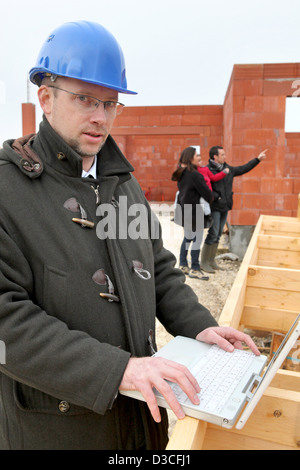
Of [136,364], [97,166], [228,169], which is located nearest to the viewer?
[136,364]

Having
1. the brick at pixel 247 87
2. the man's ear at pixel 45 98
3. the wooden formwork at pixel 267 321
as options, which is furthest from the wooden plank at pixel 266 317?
the brick at pixel 247 87

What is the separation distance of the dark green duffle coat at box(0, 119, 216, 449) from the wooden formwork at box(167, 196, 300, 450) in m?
0.22

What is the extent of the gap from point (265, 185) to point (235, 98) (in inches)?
67.6

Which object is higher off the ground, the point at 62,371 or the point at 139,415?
the point at 62,371

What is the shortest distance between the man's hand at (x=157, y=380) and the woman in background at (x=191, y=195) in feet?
15.7

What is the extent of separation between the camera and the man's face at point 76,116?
1.26 meters

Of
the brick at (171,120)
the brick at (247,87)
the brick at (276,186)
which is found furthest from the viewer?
the brick at (171,120)

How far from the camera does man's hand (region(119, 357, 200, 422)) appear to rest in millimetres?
1001

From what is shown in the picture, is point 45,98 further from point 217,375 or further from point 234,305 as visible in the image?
point 234,305

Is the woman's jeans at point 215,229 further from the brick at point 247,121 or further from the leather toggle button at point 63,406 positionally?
the leather toggle button at point 63,406

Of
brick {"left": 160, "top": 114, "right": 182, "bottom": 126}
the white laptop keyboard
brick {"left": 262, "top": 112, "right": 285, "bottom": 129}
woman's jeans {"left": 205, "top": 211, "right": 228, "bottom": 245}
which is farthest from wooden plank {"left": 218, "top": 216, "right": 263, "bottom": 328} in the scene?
brick {"left": 160, "top": 114, "right": 182, "bottom": 126}

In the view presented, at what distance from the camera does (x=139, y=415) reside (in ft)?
4.30
